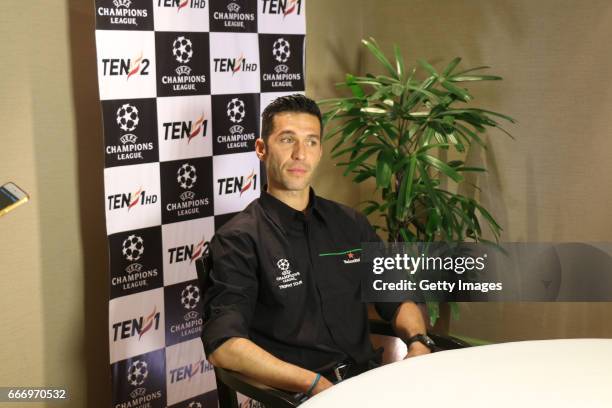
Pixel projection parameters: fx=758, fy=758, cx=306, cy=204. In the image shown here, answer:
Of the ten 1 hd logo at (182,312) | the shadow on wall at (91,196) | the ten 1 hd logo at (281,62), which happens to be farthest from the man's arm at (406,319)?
the ten 1 hd logo at (281,62)

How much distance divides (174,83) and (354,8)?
5.66ft

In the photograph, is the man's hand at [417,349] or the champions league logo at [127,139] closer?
the man's hand at [417,349]

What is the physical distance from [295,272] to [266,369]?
1.24 ft

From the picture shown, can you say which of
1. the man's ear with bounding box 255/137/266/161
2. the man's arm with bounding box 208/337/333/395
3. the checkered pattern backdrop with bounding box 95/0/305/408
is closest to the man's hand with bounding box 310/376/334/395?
the man's arm with bounding box 208/337/333/395

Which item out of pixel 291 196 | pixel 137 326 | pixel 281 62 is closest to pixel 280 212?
pixel 291 196

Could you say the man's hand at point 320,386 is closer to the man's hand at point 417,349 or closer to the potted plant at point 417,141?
the man's hand at point 417,349

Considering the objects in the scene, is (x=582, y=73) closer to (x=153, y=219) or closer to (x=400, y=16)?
(x=400, y=16)

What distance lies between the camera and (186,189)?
9.61ft

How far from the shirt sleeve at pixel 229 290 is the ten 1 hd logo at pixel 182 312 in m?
0.73

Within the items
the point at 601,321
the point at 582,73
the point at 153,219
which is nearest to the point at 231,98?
the point at 153,219

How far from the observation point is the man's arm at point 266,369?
2.05m

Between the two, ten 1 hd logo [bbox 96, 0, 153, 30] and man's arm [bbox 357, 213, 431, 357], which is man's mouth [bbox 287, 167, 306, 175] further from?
ten 1 hd logo [bbox 96, 0, 153, 30]

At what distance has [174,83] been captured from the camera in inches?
112

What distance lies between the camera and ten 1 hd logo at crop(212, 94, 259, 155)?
304 cm
